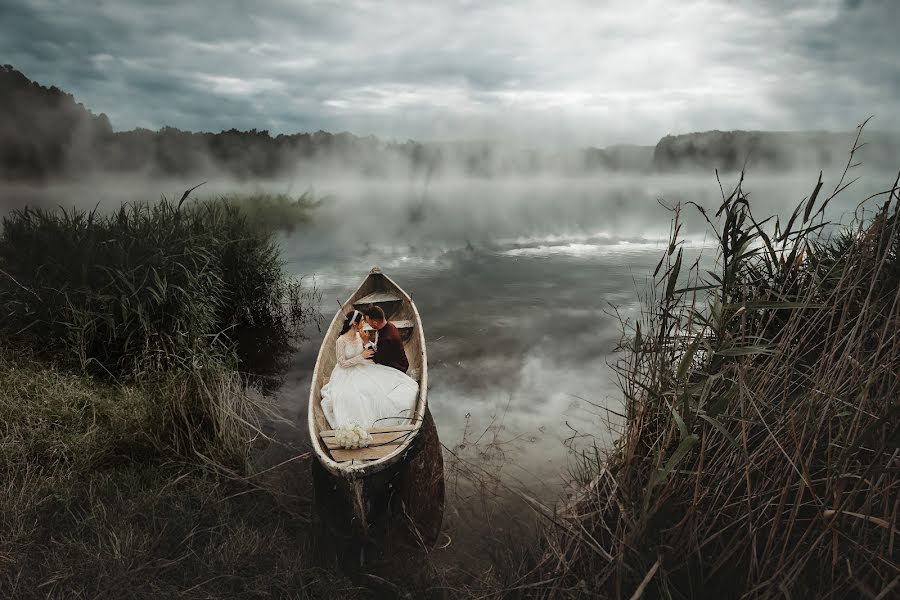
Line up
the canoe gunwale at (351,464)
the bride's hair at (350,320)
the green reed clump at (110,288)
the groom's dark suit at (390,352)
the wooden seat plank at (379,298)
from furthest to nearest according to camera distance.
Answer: the wooden seat plank at (379,298) < the bride's hair at (350,320) < the green reed clump at (110,288) < the groom's dark suit at (390,352) < the canoe gunwale at (351,464)

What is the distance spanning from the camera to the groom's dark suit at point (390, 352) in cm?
565

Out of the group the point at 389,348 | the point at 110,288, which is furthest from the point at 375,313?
the point at 110,288

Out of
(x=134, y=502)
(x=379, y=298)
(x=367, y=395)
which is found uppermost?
(x=379, y=298)

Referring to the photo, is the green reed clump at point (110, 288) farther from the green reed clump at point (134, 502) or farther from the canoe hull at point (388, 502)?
the canoe hull at point (388, 502)

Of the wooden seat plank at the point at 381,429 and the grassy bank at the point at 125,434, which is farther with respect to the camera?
the wooden seat plank at the point at 381,429

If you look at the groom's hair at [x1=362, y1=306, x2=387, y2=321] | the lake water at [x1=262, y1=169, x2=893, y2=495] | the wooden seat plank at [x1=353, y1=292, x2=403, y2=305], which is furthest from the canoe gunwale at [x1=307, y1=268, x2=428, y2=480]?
the wooden seat plank at [x1=353, y1=292, x2=403, y2=305]

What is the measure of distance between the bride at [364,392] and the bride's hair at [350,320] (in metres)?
0.37

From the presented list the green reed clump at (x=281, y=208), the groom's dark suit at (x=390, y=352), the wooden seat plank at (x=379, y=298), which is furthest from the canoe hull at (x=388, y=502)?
the green reed clump at (x=281, y=208)

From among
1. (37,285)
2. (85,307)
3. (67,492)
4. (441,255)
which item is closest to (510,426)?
(67,492)

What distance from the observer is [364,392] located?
197 inches

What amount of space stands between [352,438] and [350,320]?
103 inches

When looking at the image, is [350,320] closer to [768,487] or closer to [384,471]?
[384,471]

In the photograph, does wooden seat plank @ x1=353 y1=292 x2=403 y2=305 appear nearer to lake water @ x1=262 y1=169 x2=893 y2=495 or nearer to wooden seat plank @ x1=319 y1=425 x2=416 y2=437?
lake water @ x1=262 y1=169 x2=893 y2=495

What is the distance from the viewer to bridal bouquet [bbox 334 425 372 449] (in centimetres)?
430
